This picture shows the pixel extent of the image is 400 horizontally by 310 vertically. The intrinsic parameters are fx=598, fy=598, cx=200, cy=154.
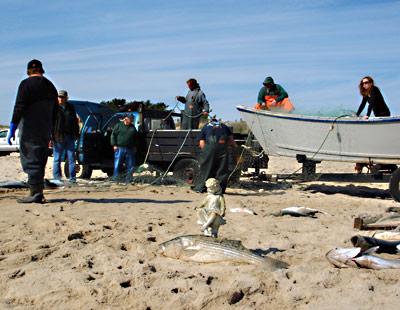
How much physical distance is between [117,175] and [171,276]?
8471mm

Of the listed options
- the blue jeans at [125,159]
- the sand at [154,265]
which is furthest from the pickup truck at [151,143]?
the sand at [154,265]

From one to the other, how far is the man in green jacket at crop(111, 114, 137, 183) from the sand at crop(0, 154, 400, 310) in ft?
12.7

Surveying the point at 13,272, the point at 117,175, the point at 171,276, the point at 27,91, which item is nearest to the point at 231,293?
the point at 171,276

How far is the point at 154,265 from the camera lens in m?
5.51

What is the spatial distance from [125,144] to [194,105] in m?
1.79

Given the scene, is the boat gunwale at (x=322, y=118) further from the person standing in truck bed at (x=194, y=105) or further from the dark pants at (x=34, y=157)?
the dark pants at (x=34, y=157)

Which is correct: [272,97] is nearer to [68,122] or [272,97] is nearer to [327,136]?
[327,136]

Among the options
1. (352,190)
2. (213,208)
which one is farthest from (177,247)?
(352,190)

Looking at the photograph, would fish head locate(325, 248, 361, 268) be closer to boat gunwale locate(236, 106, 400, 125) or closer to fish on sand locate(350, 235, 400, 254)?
fish on sand locate(350, 235, 400, 254)

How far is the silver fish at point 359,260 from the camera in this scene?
5352mm

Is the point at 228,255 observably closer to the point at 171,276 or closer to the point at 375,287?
the point at 171,276

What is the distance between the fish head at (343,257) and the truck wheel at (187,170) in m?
7.43

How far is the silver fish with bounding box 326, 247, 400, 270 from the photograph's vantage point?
211 inches

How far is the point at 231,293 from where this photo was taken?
474 centimetres
